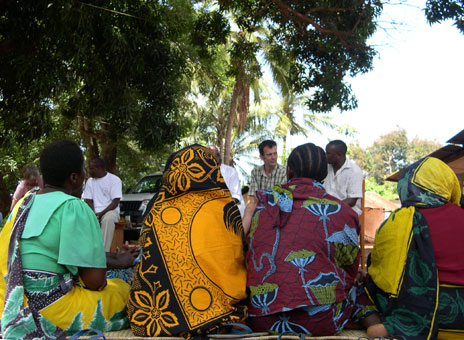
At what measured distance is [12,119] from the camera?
7.02 m

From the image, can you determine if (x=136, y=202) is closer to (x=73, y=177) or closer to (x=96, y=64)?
(x=96, y=64)

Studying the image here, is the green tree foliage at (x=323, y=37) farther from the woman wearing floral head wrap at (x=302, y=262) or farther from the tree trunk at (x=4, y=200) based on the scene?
the tree trunk at (x=4, y=200)

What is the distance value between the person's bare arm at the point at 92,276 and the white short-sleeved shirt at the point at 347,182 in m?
3.79

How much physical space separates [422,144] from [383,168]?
5.47 meters

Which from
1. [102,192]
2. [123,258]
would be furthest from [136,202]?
[123,258]

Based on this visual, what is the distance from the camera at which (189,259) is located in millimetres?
2500

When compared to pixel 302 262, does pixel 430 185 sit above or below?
above

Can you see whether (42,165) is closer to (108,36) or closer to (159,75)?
(108,36)

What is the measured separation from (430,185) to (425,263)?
477 mm

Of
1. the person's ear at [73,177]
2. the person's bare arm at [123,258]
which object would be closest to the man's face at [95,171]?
the person's bare arm at [123,258]

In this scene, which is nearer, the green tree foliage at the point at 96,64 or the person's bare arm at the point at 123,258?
the person's bare arm at the point at 123,258

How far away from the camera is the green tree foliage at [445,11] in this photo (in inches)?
289

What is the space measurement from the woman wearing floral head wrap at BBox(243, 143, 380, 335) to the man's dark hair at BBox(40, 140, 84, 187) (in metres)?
1.17

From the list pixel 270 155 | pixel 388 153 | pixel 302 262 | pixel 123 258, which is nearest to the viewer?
pixel 302 262
